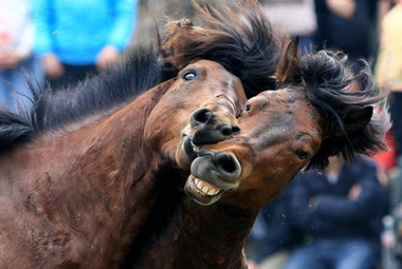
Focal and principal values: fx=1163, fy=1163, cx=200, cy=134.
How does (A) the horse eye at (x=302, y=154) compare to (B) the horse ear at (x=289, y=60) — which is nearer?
(A) the horse eye at (x=302, y=154)

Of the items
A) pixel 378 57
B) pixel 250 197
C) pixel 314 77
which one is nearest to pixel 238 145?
pixel 250 197

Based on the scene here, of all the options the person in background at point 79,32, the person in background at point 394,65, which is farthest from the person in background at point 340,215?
the person in background at point 79,32

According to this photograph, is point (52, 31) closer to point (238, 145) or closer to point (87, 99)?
point (87, 99)

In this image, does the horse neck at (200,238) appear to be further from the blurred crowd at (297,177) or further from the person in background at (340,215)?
the person in background at (340,215)

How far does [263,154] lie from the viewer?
4.40 metres

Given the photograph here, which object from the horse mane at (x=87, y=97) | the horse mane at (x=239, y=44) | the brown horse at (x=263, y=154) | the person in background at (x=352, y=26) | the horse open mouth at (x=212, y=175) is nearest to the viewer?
the horse open mouth at (x=212, y=175)

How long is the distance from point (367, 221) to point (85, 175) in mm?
3277

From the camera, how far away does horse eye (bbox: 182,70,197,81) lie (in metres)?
4.77

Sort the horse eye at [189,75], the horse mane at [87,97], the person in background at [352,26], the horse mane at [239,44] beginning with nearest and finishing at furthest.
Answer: the horse eye at [189,75] → the horse mane at [239,44] → the horse mane at [87,97] → the person in background at [352,26]

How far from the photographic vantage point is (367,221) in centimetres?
767

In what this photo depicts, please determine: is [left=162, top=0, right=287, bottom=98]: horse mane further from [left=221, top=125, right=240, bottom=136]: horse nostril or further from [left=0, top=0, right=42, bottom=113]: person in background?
[left=0, top=0, right=42, bottom=113]: person in background

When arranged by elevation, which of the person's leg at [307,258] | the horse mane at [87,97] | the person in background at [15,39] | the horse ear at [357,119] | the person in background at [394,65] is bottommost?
the person's leg at [307,258]

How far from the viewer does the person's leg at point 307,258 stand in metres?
7.65

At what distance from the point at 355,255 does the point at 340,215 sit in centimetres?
28
